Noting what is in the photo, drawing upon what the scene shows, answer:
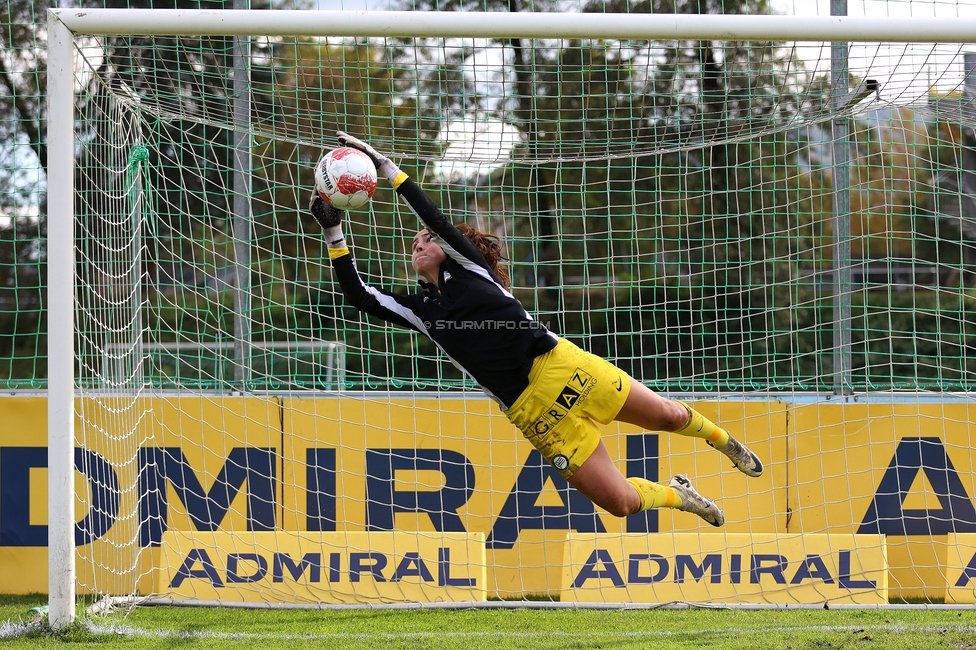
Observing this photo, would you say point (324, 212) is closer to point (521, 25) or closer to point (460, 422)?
point (521, 25)

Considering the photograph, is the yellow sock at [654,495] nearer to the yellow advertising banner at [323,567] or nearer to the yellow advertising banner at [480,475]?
the yellow advertising banner at [480,475]

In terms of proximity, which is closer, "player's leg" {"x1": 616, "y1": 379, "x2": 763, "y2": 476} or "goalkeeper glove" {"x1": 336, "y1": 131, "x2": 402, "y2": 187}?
"goalkeeper glove" {"x1": 336, "y1": 131, "x2": 402, "y2": 187}

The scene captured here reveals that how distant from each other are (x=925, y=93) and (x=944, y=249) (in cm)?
694

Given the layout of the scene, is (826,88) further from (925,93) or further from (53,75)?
(53,75)

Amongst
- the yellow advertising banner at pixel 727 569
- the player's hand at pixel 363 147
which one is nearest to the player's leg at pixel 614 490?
the yellow advertising banner at pixel 727 569

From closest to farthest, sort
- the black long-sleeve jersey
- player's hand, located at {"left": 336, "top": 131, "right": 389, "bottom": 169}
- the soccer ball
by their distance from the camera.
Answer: the soccer ball → player's hand, located at {"left": 336, "top": 131, "right": 389, "bottom": 169} → the black long-sleeve jersey

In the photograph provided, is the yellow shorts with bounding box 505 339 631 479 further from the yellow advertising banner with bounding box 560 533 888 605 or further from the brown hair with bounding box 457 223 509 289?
the yellow advertising banner with bounding box 560 533 888 605

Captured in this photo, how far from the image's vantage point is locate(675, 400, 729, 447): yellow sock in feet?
15.2

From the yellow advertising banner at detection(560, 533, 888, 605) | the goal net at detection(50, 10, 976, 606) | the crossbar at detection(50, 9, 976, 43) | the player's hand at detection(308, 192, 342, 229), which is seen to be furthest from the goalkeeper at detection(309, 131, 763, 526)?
the goal net at detection(50, 10, 976, 606)

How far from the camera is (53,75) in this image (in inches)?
173

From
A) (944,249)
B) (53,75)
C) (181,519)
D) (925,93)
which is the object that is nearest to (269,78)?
(53,75)

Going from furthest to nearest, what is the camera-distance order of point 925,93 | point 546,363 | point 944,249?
1. point 944,249
2. point 925,93
3. point 546,363

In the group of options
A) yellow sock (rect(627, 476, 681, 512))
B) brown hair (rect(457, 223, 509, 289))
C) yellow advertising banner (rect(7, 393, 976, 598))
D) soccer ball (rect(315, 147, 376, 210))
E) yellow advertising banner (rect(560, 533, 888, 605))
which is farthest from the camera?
yellow advertising banner (rect(7, 393, 976, 598))

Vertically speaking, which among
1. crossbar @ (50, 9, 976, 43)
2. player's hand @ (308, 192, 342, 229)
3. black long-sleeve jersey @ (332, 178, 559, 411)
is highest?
crossbar @ (50, 9, 976, 43)
